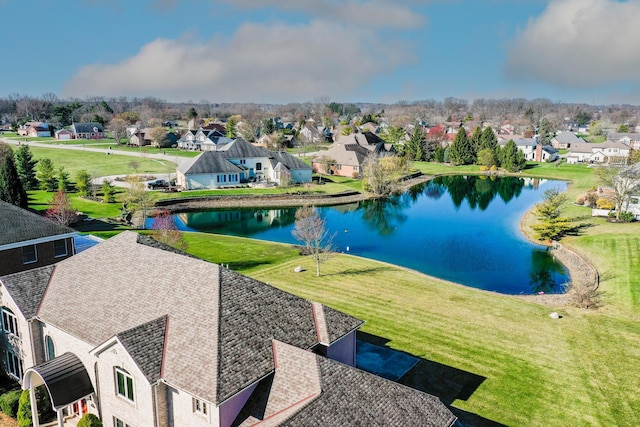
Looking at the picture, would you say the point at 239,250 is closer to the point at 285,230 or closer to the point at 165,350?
the point at 285,230

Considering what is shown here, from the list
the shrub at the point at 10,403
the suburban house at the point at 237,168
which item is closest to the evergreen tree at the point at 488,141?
the suburban house at the point at 237,168

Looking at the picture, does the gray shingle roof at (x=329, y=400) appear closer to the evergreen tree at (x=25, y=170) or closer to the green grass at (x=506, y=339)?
the green grass at (x=506, y=339)

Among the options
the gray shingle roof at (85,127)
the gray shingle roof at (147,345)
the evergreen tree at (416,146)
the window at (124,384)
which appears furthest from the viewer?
the gray shingle roof at (85,127)

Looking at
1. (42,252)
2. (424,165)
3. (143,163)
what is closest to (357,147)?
(424,165)

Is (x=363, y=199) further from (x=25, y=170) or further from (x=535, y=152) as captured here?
(x=535, y=152)

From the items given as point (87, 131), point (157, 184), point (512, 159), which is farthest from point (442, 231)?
point (87, 131)

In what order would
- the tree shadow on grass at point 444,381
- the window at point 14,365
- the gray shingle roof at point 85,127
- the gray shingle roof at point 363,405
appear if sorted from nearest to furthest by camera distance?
1. the gray shingle roof at point 363,405
2. the tree shadow on grass at point 444,381
3. the window at point 14,365
4. the gray shingle roof at point 85,127
